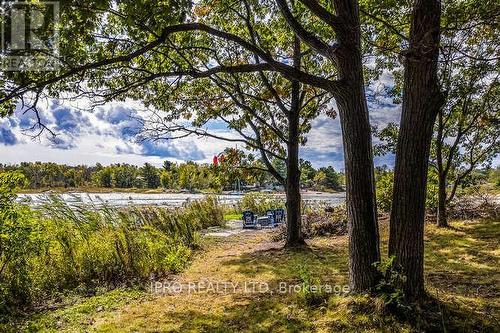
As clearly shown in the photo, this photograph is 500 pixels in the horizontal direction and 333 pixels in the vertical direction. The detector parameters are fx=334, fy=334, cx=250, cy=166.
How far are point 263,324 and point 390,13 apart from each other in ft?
21.3

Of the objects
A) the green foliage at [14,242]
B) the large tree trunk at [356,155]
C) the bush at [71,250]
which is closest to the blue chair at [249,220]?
the bush at [71,250]

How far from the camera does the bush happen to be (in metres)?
4.32

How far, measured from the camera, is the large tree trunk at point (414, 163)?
3662 mm

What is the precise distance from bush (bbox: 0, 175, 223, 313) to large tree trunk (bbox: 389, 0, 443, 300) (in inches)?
181

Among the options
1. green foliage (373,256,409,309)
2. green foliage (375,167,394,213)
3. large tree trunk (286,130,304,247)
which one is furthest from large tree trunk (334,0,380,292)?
Answer: green foliage (375,167,394,213)

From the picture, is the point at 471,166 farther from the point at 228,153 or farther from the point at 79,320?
the point at 79,320

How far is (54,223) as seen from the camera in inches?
237

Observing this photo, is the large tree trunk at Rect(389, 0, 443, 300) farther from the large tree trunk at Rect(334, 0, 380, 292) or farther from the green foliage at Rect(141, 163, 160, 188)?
the green foliage at Rect(141, 163, 160, 188)

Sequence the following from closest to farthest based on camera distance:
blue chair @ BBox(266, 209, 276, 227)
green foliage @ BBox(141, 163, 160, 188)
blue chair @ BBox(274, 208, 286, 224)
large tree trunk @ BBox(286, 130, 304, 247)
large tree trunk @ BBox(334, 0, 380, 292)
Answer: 1. large tree trunk @ BBox(334, 0, 380, 292)
2. large tree trunk @ BBox(286, 130, 304, 247)
3. blue chair @ BBox(266, 209, 276, 227)
4. blue chair @ BBox(274, 208, 286, 224)
5. green foliage @ BBox(141, 163, 160, 188)

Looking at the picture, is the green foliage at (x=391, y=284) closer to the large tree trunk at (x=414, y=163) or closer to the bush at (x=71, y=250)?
the large tree trunk at (x=414, y=163)

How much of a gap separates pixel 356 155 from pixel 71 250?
4970 mm

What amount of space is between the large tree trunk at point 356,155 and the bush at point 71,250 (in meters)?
4.09

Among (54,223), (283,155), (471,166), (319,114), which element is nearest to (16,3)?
(54,223)

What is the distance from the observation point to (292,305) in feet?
14.4
